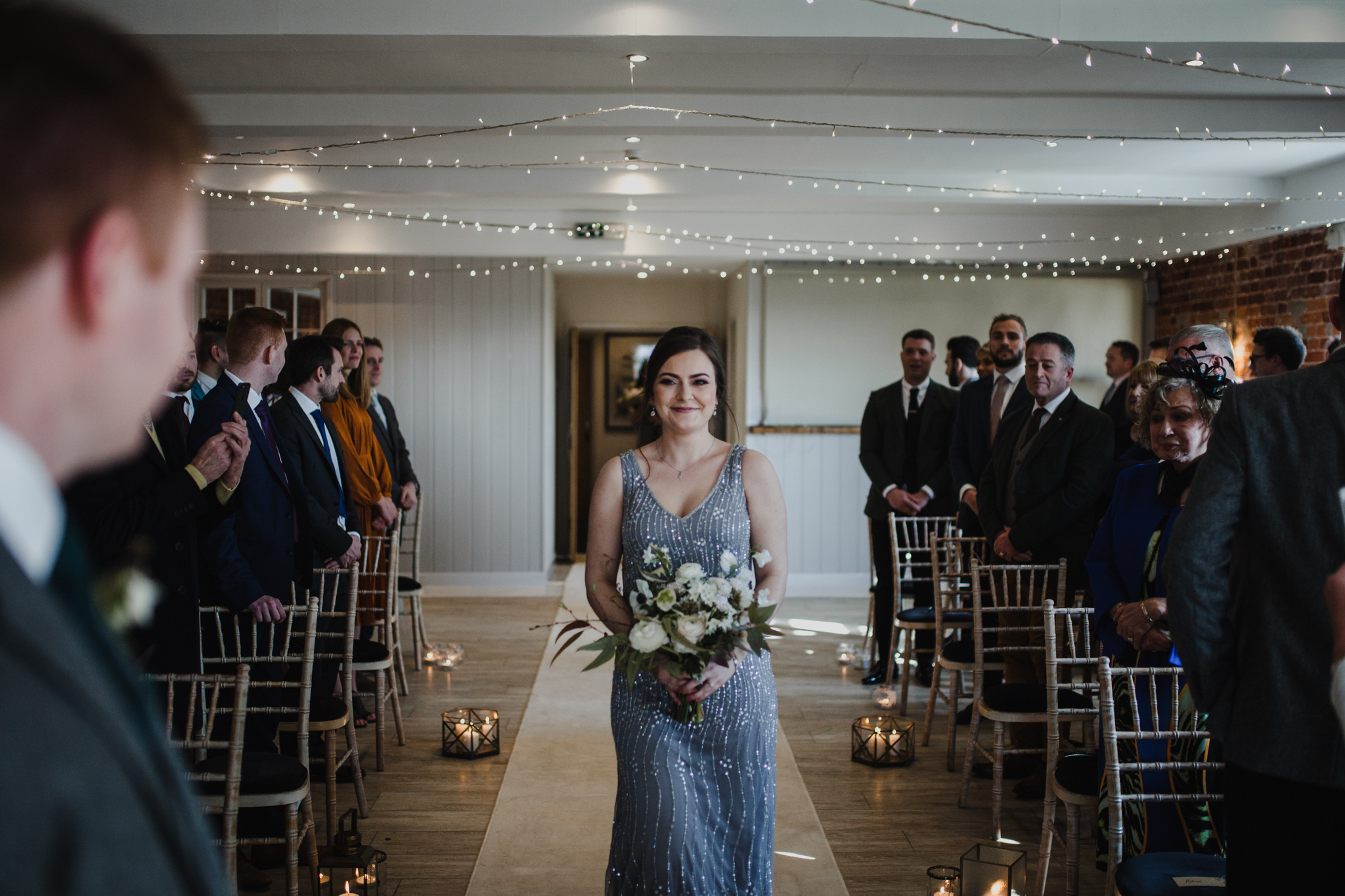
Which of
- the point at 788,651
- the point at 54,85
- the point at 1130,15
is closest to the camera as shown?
the point at 54,85

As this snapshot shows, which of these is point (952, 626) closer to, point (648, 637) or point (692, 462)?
point (692, 462)

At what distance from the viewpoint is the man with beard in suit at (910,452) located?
593 cm

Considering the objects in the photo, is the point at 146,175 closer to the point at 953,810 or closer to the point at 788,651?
the point at 953,810

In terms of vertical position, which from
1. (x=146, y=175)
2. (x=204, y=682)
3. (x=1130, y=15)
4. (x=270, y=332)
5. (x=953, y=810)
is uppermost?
(x=1130, y=15)

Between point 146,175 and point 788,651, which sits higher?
point 146,175

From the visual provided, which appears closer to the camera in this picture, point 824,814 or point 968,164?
point 824,814

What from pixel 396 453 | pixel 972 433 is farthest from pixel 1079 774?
pixel 396 453

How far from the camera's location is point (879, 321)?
8492mm

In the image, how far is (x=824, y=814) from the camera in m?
3.91

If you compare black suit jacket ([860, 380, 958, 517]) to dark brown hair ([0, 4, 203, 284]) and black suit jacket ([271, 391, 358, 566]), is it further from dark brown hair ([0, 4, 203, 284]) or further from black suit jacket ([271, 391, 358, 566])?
dark brown hair ([0, 4, 203, 284])

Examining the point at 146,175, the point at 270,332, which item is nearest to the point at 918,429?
the point at 270,332

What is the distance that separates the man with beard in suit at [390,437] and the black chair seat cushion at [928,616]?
2996mm

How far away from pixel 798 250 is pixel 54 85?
26.4 ft

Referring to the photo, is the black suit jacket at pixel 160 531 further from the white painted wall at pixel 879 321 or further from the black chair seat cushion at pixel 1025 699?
the white painted wall at pixel 879 321
